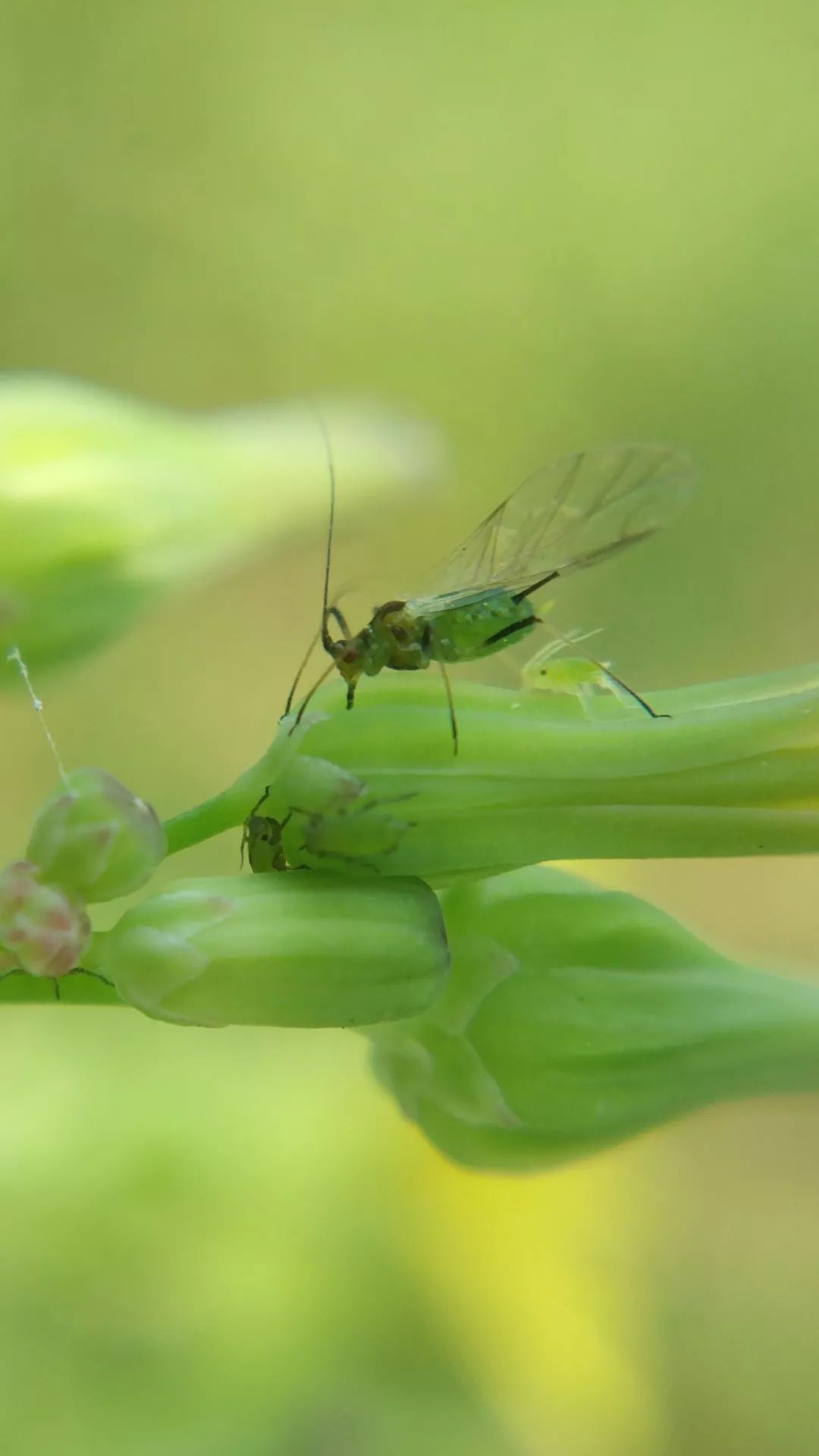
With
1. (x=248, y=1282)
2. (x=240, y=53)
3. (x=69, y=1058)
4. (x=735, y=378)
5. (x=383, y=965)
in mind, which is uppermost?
(x=240, y=53)

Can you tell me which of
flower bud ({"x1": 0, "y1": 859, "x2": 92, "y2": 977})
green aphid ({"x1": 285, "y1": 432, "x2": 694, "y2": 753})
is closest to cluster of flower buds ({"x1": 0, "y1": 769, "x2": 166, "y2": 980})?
flower bud ({"x1": 0, "y1": 859, "x2": 92, "y2": 977})

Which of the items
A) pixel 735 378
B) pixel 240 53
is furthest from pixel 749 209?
pixel 240 53

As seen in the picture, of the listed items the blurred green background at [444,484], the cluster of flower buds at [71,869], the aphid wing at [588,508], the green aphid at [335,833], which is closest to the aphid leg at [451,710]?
the green aphid at [335,833]

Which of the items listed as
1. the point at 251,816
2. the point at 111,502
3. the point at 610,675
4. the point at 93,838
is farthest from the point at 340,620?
the point at 93,838

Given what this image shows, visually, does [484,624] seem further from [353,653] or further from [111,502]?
[111,502]

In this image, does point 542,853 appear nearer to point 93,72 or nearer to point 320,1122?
point 320,1122

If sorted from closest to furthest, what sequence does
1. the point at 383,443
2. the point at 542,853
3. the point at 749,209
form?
the point at 542,853, the point at 383,443, the point at 749,209

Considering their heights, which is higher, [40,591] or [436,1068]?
[40,591]

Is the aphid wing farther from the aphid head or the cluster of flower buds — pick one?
the cluster of flower buds
